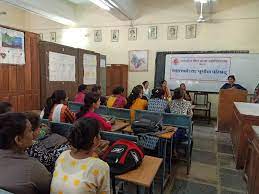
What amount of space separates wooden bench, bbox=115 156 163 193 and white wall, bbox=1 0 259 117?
18.8ft

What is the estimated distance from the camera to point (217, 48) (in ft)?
21.5

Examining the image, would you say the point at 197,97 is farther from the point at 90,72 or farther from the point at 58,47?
the point at 58,47

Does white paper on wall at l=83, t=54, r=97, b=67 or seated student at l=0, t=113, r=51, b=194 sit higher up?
white paper on wall at l=83, t=54, r=97, b=67

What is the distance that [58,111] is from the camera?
8.46ft

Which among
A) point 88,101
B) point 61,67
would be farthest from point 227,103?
point 61,67

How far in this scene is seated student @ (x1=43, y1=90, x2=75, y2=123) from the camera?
257cm

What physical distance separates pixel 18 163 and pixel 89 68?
5241 mm

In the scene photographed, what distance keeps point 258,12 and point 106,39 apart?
4897mm

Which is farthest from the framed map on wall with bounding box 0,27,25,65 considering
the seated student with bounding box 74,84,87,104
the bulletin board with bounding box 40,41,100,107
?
the seated student with bounding box 74,84,87,104

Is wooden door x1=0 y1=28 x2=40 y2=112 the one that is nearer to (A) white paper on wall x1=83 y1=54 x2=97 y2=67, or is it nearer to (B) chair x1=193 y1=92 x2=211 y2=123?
(A) white paper on wall x1=83 y1=54 x2=97 y2=67

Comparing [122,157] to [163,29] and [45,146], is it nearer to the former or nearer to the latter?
[45,146]

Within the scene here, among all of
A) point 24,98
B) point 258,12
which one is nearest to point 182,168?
point 24,98

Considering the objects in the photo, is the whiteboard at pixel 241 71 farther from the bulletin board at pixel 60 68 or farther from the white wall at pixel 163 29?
the bulletin board at pixel 60 68

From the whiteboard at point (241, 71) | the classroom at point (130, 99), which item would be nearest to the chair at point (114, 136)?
the classroom at point (130, 99)
